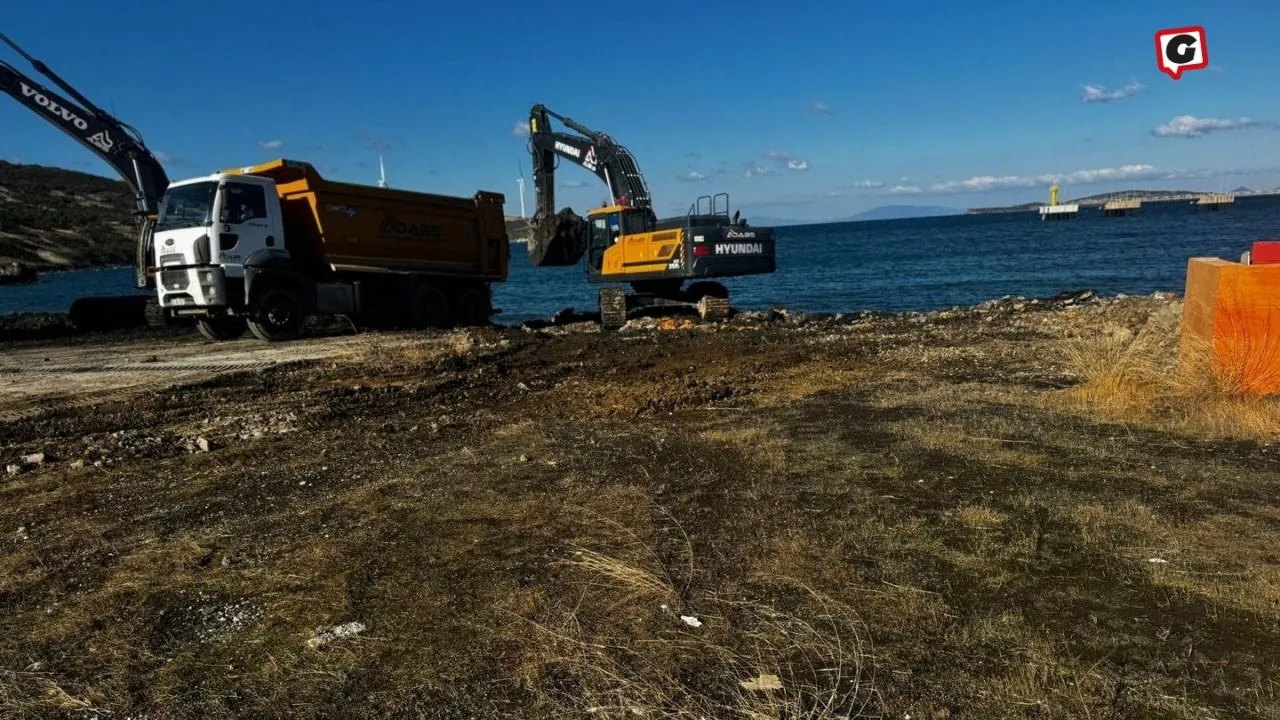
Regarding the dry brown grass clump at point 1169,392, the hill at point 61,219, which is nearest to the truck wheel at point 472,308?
the dry brown grass clump at point 1169,392

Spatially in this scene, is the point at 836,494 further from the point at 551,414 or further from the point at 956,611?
the point at 551,414

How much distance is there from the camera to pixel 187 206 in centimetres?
1473

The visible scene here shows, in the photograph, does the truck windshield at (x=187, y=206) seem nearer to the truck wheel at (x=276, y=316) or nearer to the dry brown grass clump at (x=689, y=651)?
the truck wheel at (x=276, y=316)

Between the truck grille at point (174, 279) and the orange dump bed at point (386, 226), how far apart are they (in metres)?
2.35

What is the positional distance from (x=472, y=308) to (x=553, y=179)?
510cm

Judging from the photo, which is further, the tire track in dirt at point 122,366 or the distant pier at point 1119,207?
the distant pier at point 1119,207

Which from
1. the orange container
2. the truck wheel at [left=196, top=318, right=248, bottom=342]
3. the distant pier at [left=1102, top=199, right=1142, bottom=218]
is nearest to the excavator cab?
the truck wheel at [left=196, top=318, right=248, bottom=342]

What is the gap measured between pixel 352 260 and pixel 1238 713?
16.5m

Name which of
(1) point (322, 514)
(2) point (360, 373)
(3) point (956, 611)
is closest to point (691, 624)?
(3) point (956, 611)

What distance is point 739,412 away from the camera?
26.3 ft

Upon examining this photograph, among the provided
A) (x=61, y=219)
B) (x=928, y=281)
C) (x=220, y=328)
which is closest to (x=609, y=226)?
(x=220, y=328)

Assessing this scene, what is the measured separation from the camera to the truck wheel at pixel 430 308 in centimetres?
1825

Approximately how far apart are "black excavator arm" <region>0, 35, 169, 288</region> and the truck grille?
3.94 meters

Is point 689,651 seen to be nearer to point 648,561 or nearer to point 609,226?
point 648,561
